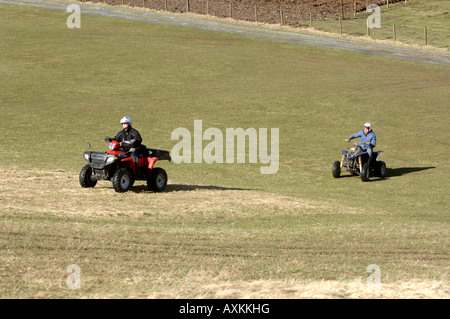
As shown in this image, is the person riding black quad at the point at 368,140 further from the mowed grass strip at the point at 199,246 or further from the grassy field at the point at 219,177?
the mowed grass strip at the point at 199,246

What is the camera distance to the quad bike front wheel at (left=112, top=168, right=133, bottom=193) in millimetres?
17438

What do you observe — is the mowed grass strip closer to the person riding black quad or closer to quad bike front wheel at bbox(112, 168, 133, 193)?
quad bike front wheel at bbox(112, 168, 133, 193)

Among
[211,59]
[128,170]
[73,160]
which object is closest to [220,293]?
[128,170]

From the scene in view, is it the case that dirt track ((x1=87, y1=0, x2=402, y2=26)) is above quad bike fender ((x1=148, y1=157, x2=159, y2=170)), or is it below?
above

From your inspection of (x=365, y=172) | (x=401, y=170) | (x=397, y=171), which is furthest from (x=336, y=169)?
(x=401, y=170)

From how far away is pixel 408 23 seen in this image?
2606 inches

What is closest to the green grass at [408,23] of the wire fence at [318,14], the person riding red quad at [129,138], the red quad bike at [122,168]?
the wire fence at [318,14]

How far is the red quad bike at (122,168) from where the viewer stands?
1753 centimetres

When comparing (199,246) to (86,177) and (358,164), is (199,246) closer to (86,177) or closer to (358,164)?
(86,177)

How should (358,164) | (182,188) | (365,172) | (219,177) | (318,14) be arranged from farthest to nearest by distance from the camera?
1. (318,14)
2. (358,164)
3. (365,172)
4. (219,177)
5. (182,188)

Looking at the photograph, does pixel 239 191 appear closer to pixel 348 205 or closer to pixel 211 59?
pixel 348 205

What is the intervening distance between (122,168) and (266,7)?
58.7 m

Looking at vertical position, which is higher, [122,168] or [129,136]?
[129,136]

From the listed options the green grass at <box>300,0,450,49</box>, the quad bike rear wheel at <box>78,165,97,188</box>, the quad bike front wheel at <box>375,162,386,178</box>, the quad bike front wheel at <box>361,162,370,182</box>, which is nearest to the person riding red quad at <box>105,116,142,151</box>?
the quad bike rear wheel at <box>78,165,97,188</box>
